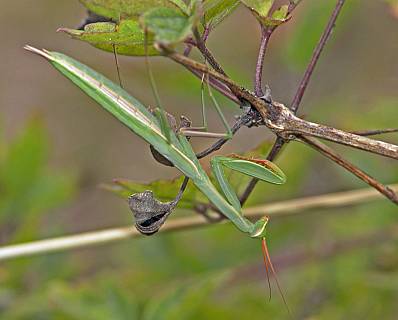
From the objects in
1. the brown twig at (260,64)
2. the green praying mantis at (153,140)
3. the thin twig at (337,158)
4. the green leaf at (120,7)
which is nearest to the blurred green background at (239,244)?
the green praying mantis at (153,140)

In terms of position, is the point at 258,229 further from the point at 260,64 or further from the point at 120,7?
the point at 120,7

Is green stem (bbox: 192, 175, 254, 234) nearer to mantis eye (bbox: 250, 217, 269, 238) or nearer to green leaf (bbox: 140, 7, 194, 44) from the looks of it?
mantis eye (bbox: 250, 217, 269, 238)

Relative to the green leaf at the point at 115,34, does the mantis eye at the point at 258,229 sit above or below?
below

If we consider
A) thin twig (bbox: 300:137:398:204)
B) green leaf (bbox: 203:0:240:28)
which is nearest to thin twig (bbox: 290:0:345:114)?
thin twig (bbox: 300:137:398:204)

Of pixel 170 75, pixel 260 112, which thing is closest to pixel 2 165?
pixel 170 75

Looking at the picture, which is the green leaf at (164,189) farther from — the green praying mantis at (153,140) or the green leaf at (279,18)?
the green leaf at (279,18)

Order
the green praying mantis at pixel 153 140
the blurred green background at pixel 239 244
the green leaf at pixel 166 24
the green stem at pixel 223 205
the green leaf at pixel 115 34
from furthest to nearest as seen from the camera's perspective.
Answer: the blurred green background at pixel 239 244
the green stem at pixel 223 205
the green praying mantis at pixel 153 140
the green leaf at pixel 115 34
the green leaf at pixel 166 24

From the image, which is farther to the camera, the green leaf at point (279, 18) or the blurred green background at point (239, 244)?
the blurred green background at point (239, 244)
